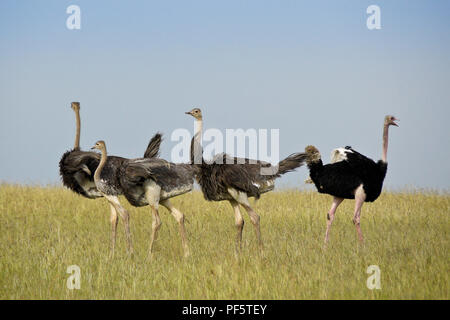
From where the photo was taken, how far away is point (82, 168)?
11.0m

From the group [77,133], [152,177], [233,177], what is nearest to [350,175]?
[233,177]

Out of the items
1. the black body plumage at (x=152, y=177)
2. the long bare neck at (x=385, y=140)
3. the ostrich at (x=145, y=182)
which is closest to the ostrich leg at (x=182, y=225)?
the ostrich at (x=145, y=182)

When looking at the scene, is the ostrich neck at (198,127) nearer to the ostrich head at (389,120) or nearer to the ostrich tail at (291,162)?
the ostrich tail at (291,162)

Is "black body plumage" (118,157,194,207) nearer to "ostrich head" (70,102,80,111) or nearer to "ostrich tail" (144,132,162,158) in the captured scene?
"ostrich tail" (144,132,162,158)

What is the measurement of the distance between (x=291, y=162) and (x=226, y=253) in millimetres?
1792

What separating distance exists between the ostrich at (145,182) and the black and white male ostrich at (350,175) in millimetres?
2223

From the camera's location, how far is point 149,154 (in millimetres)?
11250

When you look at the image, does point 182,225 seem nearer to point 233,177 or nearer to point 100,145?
point 233,177

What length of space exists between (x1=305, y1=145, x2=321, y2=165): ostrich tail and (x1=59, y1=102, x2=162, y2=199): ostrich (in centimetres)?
254

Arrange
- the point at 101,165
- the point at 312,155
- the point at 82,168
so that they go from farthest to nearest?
the point at 312,155 < the point at 82,168 < the point at 101,165

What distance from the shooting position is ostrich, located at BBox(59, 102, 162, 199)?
36.2ft

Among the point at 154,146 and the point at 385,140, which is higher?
the point at 385,140
